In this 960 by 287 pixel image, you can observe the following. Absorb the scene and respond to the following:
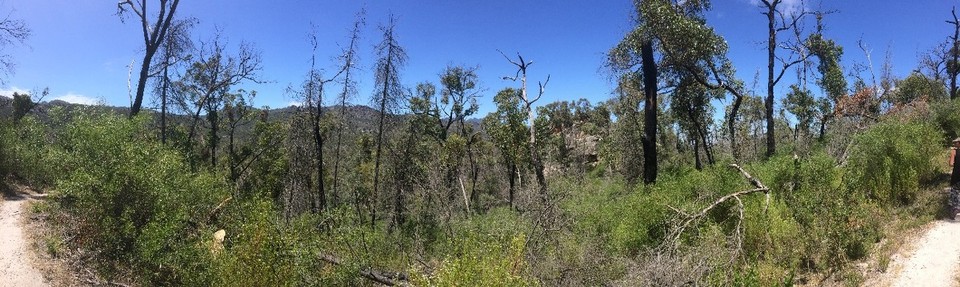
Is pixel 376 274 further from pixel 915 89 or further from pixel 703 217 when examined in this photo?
pixel 915 89

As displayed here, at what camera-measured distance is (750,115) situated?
3997 cm

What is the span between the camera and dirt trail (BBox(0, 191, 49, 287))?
12352 millimetres

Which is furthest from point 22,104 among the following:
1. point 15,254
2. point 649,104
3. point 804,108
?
point 804,108

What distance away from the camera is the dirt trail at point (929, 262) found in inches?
353

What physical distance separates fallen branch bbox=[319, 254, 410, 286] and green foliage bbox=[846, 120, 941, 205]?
10373 millimetres

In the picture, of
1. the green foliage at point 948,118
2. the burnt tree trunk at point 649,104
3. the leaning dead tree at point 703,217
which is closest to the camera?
the leaning dead tree at point 703,217

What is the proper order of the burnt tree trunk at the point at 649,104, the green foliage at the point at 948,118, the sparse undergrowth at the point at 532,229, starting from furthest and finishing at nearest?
the green foliage at the point at 948,118
the burnt tree trunk at the point at 649,104
the sparse undergrowth at the point at 532,229

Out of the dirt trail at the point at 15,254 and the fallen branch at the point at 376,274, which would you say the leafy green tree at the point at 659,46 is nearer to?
the fallen branch at the point at 376,274

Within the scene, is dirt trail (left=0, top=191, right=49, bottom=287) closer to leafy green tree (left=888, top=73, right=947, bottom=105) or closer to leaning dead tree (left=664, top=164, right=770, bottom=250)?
leaning dead tree (left=664, top=164, right=770, bottom=250)

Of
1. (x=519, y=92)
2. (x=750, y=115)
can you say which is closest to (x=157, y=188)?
(x=519, y=92)

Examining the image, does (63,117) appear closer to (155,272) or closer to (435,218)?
(155,272)

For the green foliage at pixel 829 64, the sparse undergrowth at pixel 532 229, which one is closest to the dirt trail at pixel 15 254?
the sparse undergrowth at pixel 532 229

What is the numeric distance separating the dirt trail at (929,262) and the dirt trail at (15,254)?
59.2 ft

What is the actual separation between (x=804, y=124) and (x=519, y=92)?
1914 cm
